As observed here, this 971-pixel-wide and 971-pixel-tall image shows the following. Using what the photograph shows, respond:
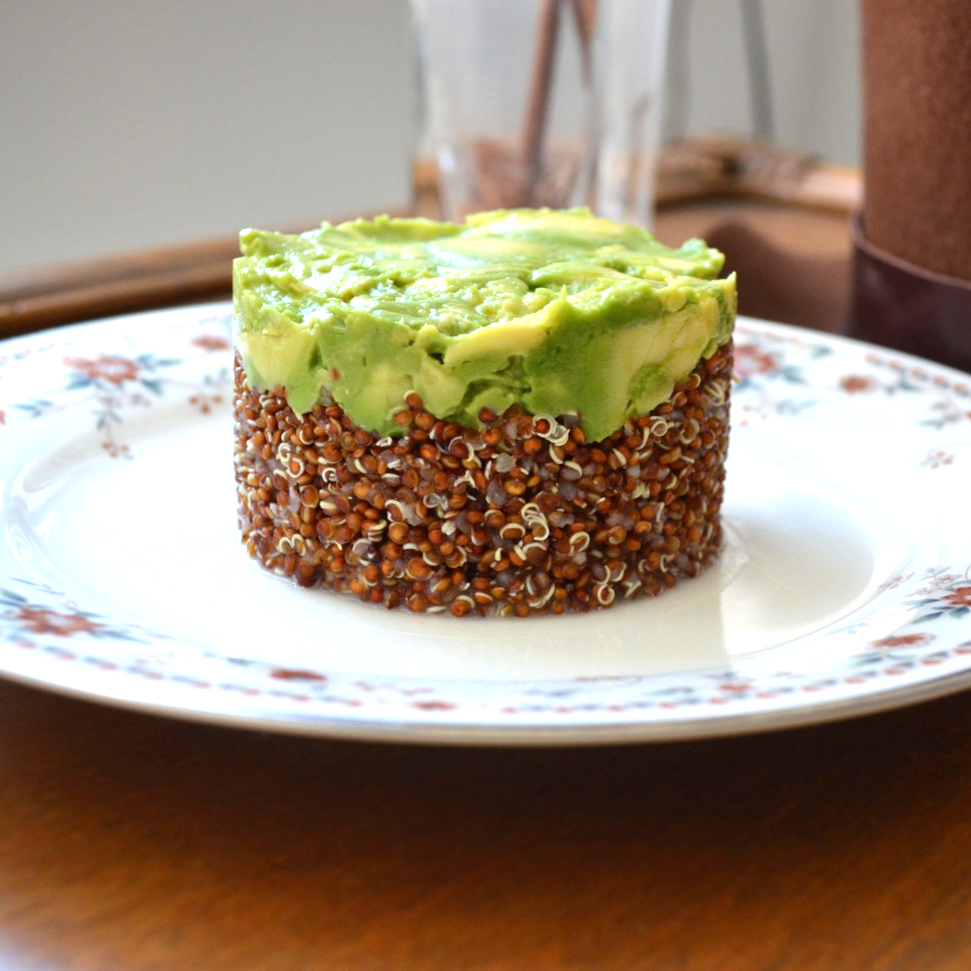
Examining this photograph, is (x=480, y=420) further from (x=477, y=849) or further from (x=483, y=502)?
(x=477, y=849)

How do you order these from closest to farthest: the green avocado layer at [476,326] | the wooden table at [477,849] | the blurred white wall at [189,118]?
the wooden table at [477,849]
the green avocado layer at [476,326]
the blurred white wall at [189,118]

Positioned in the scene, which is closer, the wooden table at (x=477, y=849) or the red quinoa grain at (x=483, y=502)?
the wooden table at (x=477, y=849)

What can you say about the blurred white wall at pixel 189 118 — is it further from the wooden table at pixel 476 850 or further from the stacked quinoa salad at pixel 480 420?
the wooden table at pixel 476 850

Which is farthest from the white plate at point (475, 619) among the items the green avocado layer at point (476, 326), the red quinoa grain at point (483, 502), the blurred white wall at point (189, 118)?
the blurred white wall at point (189, 118)

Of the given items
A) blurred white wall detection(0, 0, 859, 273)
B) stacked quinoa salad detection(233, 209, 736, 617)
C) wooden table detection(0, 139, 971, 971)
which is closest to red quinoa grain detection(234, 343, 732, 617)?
stacked quinoa salad detection(233, 209, 736, 617)

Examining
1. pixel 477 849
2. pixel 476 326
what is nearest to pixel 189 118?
pixel 476 326

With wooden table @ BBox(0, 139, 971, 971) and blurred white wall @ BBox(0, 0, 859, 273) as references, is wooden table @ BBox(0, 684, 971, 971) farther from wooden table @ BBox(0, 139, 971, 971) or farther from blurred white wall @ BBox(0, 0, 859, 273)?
blurred white wall @ BBox(0, 0, 859, 273)
